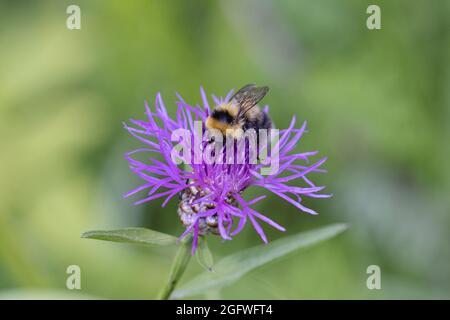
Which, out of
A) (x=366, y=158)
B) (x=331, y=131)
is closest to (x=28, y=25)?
(x=331, y=131)

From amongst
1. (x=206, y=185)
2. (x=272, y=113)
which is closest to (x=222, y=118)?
(x=206, y=185)

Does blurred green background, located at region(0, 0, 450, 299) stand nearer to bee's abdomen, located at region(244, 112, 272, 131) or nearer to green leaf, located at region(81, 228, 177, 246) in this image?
bee's abdomen, located at region(244, 112, 272, 131)

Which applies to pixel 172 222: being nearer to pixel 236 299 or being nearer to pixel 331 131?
pixel 236 299

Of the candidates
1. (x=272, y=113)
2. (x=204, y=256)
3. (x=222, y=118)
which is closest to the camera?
(x=204, y=256)

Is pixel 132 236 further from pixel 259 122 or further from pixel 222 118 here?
pixel 259 122

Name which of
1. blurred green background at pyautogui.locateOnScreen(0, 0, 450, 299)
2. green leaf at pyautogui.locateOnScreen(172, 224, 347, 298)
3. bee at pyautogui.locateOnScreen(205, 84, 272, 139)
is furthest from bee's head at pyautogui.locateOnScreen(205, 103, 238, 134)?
blurred green background at pyautogui.locateOnScreen(0, 0, 450, 299)
